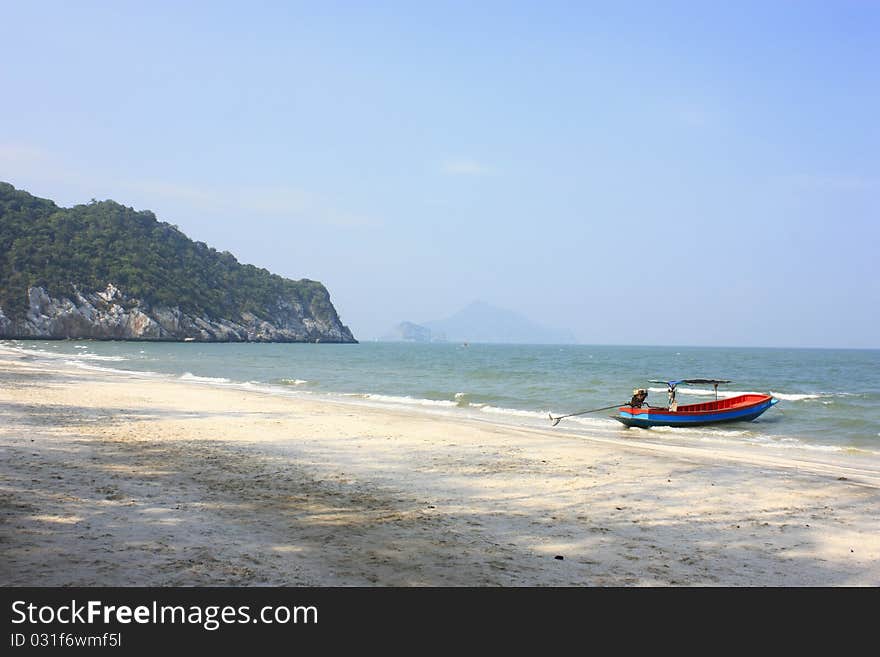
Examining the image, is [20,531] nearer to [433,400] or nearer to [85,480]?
[85,480]

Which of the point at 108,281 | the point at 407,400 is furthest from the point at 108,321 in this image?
the point at 407,400

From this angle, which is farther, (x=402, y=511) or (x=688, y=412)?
(x=688, y=412)

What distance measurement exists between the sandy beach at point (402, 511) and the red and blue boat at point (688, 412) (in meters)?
7.45

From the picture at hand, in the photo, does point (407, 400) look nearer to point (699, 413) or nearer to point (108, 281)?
point (699, 413)

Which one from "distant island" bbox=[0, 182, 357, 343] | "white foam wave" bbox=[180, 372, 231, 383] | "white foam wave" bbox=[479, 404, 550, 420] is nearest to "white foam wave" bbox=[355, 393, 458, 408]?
"white foam wave" bbox=[479, 404, 550, 420]

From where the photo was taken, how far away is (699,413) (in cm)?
2466

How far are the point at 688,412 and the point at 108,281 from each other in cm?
14963

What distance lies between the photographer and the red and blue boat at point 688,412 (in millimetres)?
23406

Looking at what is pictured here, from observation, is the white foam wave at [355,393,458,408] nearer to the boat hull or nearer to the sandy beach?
the boat hull

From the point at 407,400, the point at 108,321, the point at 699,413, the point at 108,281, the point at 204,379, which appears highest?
the point at 108,281
